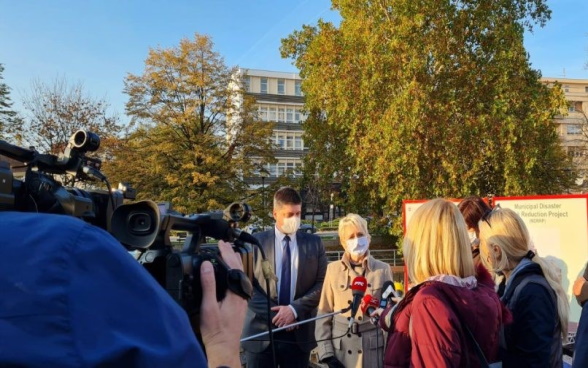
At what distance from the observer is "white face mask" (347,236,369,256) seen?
463cm

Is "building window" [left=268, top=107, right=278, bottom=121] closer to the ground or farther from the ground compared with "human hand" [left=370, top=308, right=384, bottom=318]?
farther from the ground

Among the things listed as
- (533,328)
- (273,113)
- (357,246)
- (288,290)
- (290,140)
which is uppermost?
(273,113)

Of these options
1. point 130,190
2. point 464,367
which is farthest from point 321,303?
point 130,190

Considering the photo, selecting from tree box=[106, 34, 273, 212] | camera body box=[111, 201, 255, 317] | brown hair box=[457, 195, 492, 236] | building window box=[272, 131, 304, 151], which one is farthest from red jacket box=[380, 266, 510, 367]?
building window box=[272, 131, 304, 151]

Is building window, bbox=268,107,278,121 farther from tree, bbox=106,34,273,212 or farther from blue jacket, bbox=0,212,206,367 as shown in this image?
blue jacket, bbox=0,212,206,367

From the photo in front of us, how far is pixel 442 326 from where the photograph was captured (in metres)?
2.25

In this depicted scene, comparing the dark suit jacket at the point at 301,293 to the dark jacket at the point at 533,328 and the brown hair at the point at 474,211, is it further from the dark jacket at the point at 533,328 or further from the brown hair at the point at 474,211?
A: the dark jacket at the point at 533,328

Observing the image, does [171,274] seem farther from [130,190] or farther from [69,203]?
[130,190]

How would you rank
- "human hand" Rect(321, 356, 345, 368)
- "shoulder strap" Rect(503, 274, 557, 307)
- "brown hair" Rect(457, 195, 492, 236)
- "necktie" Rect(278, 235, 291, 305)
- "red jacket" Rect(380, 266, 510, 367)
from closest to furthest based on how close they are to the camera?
"red jacket" Rect(380, 266, 510, 367)
"shoulder strap" Rect(503, 274, 557, 307)
"brown hair" Rect(457, 195, 492, 236)
"human hand" Rect(321, 356, 345, 368)
"necktie" Rect(278, 235, 291, 305)

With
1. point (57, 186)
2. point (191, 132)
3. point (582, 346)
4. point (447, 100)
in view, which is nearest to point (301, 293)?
point (582, 346)

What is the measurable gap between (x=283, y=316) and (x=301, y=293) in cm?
37

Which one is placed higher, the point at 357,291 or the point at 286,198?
the point at 286,198

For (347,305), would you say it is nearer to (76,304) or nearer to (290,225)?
(290,225)

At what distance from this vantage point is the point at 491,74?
19469mm
